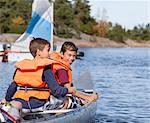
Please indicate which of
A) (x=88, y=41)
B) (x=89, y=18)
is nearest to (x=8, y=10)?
(x=88, y=41)

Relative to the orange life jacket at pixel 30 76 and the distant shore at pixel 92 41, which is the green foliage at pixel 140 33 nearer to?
the distant shore at pixel 92 41

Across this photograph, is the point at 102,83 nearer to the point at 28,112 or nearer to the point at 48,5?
the point at 48,5

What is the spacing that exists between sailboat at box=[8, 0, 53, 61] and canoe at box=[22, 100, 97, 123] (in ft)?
53.8

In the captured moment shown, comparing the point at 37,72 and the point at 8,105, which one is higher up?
the point at 37,72

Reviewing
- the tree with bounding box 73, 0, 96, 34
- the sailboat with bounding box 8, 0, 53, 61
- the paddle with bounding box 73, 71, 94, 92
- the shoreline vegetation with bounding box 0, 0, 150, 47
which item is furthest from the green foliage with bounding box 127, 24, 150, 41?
the paddle with bounding box 73, 71, 94, 92

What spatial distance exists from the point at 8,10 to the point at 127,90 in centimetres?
5895

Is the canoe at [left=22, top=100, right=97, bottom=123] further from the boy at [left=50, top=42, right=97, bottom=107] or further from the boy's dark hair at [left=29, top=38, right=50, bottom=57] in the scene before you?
the boy's dark hair at [left=29, top=38, right=50, bottom=57]

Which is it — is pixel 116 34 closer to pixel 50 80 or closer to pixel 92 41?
pixel 92 41

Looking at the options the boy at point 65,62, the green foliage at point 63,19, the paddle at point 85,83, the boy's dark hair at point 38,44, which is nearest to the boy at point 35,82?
the boy's dark hair at point 38,44

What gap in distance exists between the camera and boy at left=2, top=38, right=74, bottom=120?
7.32 m

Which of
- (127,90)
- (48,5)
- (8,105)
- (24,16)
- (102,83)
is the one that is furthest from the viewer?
(24,16)

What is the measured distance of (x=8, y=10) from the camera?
7531cm

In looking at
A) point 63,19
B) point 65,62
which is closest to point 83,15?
point 63,19

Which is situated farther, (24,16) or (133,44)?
(133,44)
